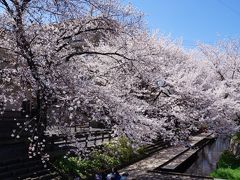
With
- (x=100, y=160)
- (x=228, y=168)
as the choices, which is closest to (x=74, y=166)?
(x=100, y=160)

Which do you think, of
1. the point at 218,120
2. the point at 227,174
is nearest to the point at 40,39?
the point at 227,174

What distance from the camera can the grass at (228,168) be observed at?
20.3m

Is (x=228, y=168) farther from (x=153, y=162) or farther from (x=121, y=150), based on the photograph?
(x=121, y=150)

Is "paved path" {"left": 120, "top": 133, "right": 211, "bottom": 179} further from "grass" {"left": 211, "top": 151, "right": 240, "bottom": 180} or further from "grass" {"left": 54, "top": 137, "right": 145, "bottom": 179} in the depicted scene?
"grass" {"left": 211, "top": 151, "right": 240, "bottom": 180}

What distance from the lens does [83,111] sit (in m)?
15.0

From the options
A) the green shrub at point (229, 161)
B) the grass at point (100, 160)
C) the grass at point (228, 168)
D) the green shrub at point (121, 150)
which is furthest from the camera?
the green shrub at point (229, 161)

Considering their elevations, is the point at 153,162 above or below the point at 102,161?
below

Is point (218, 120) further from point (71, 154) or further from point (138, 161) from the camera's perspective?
point (71, 154)

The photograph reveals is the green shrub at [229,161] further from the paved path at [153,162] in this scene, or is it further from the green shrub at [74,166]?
the green shrub at [74,166]

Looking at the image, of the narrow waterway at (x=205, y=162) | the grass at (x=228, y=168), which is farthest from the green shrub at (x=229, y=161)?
the narrow waterway at (x=205, y=162)

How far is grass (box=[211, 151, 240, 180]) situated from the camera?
2033 centimetres

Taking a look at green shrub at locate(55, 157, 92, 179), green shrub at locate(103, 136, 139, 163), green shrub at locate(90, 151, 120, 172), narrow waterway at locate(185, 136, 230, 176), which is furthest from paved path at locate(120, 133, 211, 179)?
green shrub at locate(55, 157, 92, 179)

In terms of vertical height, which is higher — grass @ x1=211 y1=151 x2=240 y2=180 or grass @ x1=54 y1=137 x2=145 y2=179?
grass @ x1=54 y1=137 x2=145 y2=179

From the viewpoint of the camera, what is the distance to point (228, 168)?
2286cm
